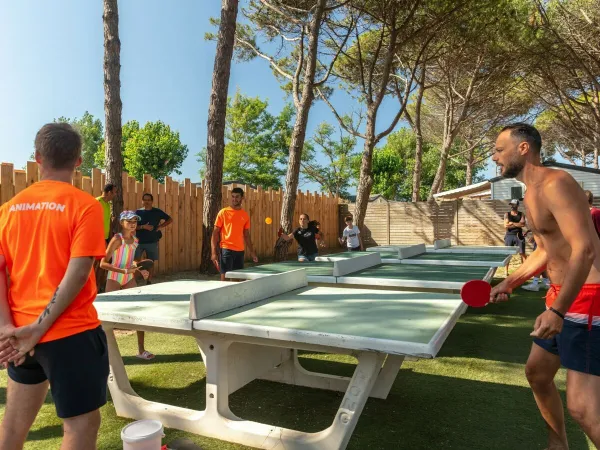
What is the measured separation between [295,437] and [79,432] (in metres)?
1.29

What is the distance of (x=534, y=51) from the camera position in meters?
17.9

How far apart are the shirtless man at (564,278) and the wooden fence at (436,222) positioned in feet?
53.2

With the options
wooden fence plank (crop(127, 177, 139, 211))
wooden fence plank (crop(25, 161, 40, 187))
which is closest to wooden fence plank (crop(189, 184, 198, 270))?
wooden fence plank (crop(127, 177, 139, 211))

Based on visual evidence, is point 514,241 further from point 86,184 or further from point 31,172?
point 31,172

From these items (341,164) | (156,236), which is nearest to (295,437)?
(156,236)

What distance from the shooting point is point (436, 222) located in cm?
1848

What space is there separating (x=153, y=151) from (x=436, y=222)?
36649 millimetres

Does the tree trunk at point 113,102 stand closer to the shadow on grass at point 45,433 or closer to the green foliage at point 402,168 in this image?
the shadow on grass at point 45,433

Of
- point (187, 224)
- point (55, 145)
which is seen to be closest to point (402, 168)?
point (187, 224)

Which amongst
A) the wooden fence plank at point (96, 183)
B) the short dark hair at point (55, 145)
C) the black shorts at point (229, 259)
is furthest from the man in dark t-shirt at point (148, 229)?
the short dark hair at point (55, 145)

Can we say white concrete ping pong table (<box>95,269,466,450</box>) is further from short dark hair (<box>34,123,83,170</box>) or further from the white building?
the white building

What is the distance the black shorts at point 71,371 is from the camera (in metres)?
1.71

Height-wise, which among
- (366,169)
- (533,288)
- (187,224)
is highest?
(366,169)

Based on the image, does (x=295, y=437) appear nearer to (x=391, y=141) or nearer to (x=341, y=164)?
(x=341, y=164)
